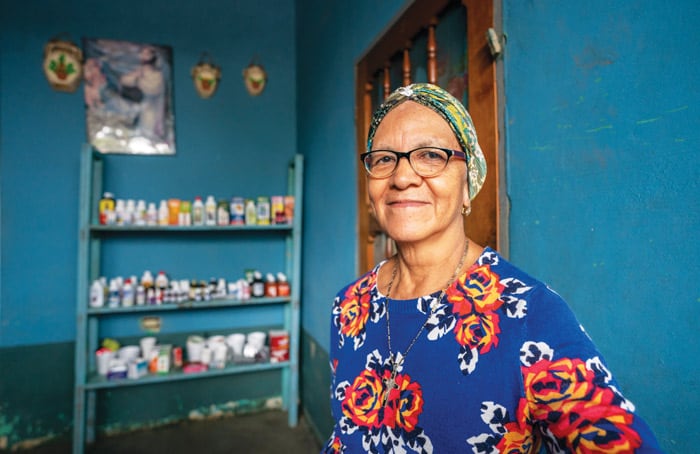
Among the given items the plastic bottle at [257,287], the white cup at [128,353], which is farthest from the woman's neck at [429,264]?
the white cup at [128,353]

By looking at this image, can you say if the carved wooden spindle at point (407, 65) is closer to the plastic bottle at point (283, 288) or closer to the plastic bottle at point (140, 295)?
the plastic bottle at point (283, 288)

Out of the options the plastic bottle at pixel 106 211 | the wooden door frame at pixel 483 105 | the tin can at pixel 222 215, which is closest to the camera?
the wooden door frame at pixel 483 105

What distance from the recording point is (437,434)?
663 mm

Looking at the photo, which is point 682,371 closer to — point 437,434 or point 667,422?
point 667,422

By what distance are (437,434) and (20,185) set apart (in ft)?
9.83

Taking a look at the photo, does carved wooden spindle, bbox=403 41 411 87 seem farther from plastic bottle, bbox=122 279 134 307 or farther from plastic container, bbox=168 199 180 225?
plastic bottle, bbox=122 279 134 307

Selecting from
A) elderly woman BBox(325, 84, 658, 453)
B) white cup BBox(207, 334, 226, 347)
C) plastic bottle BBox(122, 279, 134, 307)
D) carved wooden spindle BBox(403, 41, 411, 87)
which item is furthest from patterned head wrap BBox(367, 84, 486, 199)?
white cup BBox(207, 334, 226, 347)

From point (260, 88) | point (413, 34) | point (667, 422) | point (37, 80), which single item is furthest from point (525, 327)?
point (37, 80)

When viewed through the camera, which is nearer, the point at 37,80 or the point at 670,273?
the point at 670,273

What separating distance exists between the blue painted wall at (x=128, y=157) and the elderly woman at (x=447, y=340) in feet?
A: 7.49

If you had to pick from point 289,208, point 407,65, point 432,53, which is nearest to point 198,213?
point 289,208

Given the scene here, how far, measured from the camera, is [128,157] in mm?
2717

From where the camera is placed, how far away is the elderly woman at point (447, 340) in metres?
0.53

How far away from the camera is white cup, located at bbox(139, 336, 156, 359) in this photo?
258 cm
